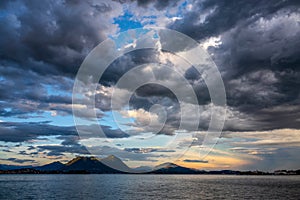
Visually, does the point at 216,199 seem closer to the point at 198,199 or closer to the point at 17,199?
the point at 198,199

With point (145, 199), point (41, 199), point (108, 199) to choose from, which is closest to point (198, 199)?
point (145, 199)

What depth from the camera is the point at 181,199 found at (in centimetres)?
10100

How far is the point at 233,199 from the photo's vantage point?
103250mm

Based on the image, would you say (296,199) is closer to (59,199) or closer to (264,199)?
(264,199)

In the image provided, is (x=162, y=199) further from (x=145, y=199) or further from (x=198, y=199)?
(x=198, y=199)

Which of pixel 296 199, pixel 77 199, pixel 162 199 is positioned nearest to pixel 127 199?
pixel 162 199

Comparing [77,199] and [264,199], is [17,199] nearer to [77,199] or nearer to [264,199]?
[77,199]

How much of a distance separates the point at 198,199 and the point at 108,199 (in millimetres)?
33975

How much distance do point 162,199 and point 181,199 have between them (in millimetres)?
7183

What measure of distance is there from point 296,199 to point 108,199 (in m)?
73.0

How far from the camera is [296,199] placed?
104375 millimetres

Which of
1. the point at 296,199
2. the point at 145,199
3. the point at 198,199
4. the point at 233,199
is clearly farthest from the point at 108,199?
the point at 296,199

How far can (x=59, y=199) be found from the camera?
4028 inches

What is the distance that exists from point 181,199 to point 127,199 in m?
20.4
